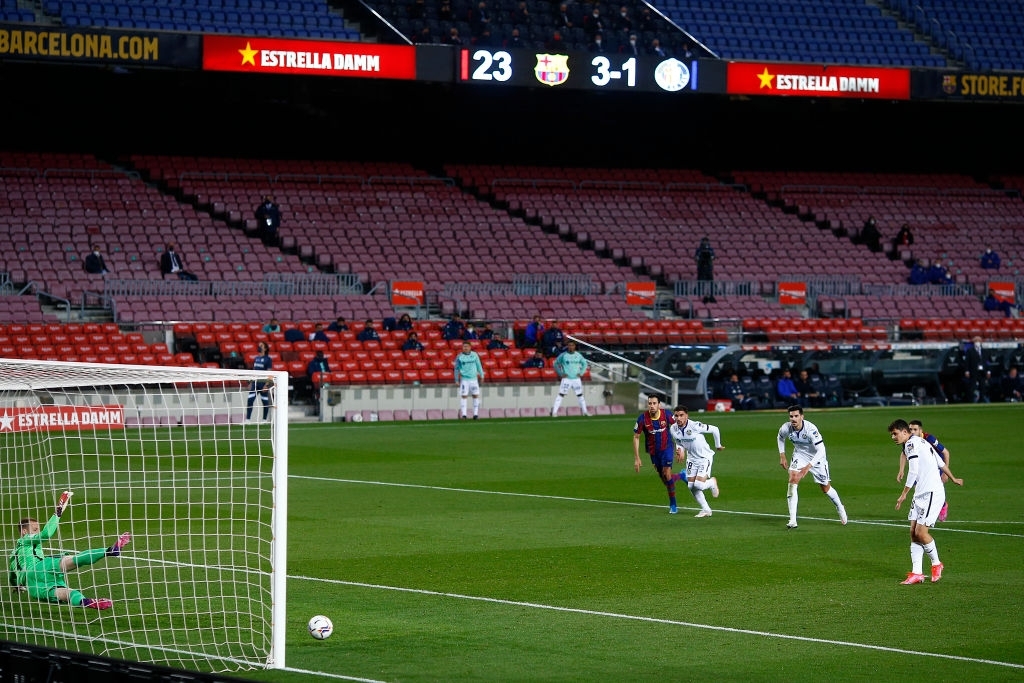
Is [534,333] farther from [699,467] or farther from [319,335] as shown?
[699,467]

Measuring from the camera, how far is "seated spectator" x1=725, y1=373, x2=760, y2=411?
36.1 meters

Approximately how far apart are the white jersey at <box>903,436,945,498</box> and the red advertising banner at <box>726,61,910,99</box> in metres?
30.3

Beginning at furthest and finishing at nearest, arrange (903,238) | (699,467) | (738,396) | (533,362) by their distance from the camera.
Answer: (903,238) < (738,396) < (533,362) < (699,467)

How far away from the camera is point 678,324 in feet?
131

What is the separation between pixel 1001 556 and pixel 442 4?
104 feet

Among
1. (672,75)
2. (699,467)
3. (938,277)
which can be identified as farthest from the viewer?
(938,277)

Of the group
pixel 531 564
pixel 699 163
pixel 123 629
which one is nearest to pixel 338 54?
pixel 699 163

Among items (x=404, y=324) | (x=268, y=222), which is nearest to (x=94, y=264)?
(x=268, y=222)

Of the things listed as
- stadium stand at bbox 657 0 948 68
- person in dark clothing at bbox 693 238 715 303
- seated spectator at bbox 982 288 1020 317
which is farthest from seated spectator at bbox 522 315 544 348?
seated spectator at bbox 982 288 1020 317

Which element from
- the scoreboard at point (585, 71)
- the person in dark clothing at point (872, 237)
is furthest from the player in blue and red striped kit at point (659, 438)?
the person in dark clothing at point (872, 237)

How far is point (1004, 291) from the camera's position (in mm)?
46094

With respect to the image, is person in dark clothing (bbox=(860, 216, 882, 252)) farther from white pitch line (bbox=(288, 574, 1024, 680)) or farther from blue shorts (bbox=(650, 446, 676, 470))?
white pitch line (bbox=(288, 574, 1024, 680))

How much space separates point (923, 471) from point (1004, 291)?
1326 inches

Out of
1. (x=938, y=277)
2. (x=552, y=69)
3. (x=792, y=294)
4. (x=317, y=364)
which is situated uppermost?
(x=552, y=69)
